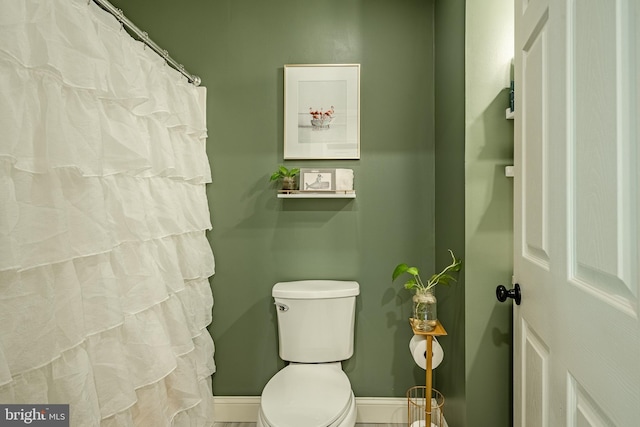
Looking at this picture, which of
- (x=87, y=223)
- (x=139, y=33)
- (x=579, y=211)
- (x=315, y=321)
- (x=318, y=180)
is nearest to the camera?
(x=579, y=211)

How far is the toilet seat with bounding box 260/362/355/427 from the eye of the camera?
4.63 feet

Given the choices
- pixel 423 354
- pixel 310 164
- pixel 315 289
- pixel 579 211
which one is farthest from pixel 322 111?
pixel 579 211

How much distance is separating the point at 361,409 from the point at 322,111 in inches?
63.6

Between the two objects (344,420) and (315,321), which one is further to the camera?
(315,321)

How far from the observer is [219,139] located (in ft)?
7.02

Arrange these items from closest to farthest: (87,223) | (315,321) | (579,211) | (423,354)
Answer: (579,211), (87,223), (423,354), (315,321)

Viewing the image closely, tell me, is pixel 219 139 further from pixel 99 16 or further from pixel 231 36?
pixel 99 16

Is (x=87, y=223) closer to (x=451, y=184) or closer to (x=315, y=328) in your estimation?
(x=315, y=328)

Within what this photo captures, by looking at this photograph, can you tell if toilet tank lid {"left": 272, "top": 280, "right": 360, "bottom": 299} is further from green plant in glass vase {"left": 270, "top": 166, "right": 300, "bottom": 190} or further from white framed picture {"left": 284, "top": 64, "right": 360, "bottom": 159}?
white framed picture {"left": 284, "top": 64, "right": 360, "bottom": 159}

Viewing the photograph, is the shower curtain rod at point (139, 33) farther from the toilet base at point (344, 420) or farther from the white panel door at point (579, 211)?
the toilet base at point (344, 420)

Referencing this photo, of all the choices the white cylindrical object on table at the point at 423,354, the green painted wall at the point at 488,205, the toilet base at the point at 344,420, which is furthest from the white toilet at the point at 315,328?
the green painted wall at the point at 488,205

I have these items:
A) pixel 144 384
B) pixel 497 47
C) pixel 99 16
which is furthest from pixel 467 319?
pixel 99 16

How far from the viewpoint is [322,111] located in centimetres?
211

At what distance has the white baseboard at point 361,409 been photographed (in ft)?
6.88
